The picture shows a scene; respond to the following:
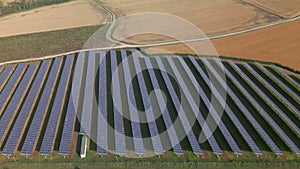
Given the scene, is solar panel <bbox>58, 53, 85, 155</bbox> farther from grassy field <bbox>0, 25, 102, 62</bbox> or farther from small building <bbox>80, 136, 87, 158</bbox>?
grassy field <bbox>0, 25, 102, 62</bbox>

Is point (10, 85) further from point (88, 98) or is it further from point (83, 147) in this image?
point (83, 147)

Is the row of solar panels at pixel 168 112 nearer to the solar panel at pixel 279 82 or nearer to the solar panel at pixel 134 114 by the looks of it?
the solar panel at pixel 134 114

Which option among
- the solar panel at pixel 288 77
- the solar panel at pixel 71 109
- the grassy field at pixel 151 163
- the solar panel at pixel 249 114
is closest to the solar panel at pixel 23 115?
the grassy field at pixel 151 163

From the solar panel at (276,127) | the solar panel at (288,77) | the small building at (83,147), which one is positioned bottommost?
the solar panel at (276,127)

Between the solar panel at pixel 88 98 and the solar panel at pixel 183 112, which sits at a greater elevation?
the solar panel at pixel 88 98

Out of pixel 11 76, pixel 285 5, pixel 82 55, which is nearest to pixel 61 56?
pixel 82 55

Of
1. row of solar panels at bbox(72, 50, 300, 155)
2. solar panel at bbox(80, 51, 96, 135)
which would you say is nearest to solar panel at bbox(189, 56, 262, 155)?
row of solar panels at bbox(72, 50, 300, 155)
